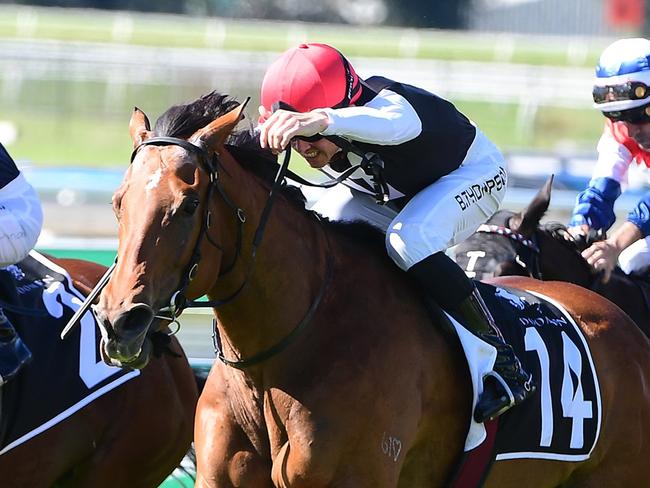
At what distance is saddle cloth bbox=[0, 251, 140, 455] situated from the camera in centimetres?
449

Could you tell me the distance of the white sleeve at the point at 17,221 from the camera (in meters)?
4.20

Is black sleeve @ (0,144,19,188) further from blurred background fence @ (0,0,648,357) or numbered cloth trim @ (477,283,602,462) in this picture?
blurred background fence @ (0,0,648,357)

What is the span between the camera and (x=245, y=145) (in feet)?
12.4

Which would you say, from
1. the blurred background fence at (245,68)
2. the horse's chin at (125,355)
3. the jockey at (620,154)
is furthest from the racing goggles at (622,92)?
the horse's chin at (125,355)

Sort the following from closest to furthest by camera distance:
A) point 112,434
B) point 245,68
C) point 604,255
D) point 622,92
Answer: point 112,434 < point 604,255 < point 622,92 < point 245,68

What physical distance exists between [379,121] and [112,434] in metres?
1.71

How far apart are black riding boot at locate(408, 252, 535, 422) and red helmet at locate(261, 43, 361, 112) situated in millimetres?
593

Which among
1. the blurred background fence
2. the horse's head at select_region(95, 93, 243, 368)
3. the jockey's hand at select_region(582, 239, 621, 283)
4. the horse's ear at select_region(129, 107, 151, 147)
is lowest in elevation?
the blurred background fence

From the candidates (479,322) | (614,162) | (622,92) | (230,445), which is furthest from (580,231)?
(230,445)

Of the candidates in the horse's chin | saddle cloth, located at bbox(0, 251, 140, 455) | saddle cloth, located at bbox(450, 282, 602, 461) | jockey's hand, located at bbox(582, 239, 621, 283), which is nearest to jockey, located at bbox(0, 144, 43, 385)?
saddle cloth, located at bbox(0, 251, 140, 455)

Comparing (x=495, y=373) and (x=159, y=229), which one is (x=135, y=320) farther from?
(x=495, y=373)

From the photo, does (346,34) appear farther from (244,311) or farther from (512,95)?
(244,311)

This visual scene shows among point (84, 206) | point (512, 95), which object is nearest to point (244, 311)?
point (84, 206)

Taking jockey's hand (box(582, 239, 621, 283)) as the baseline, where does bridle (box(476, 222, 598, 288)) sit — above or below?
below
